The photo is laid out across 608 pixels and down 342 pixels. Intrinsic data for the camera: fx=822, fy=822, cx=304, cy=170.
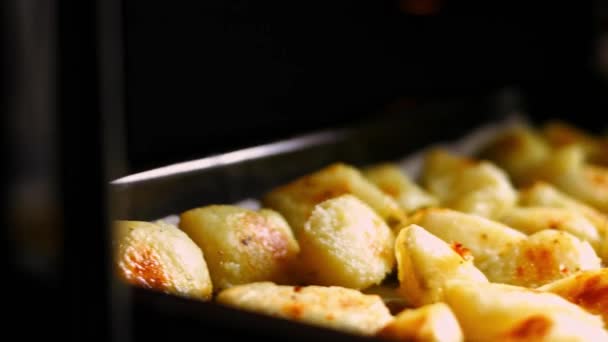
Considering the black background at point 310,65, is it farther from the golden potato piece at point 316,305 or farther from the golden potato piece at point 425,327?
the golden potato piece at point 425,327

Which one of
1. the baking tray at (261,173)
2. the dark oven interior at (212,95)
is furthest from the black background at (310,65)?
the baking tray at (261,173)

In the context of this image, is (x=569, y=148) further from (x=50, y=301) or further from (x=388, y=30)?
(x=50, y=301)

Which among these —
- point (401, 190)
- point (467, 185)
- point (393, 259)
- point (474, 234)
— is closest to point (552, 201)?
point (467, 185)

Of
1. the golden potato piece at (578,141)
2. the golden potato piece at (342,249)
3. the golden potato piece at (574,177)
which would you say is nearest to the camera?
the golden potato piece at (342,249)

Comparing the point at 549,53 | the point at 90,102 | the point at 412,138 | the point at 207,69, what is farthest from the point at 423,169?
the point at 549,53

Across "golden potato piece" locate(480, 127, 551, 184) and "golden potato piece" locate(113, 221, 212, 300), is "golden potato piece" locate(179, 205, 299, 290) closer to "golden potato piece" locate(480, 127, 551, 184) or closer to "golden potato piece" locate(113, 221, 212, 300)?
"golden potato piece" locate(113, 221, 212, 300)

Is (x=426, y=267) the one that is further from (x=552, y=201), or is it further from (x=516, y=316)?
(x=552, y=201)
